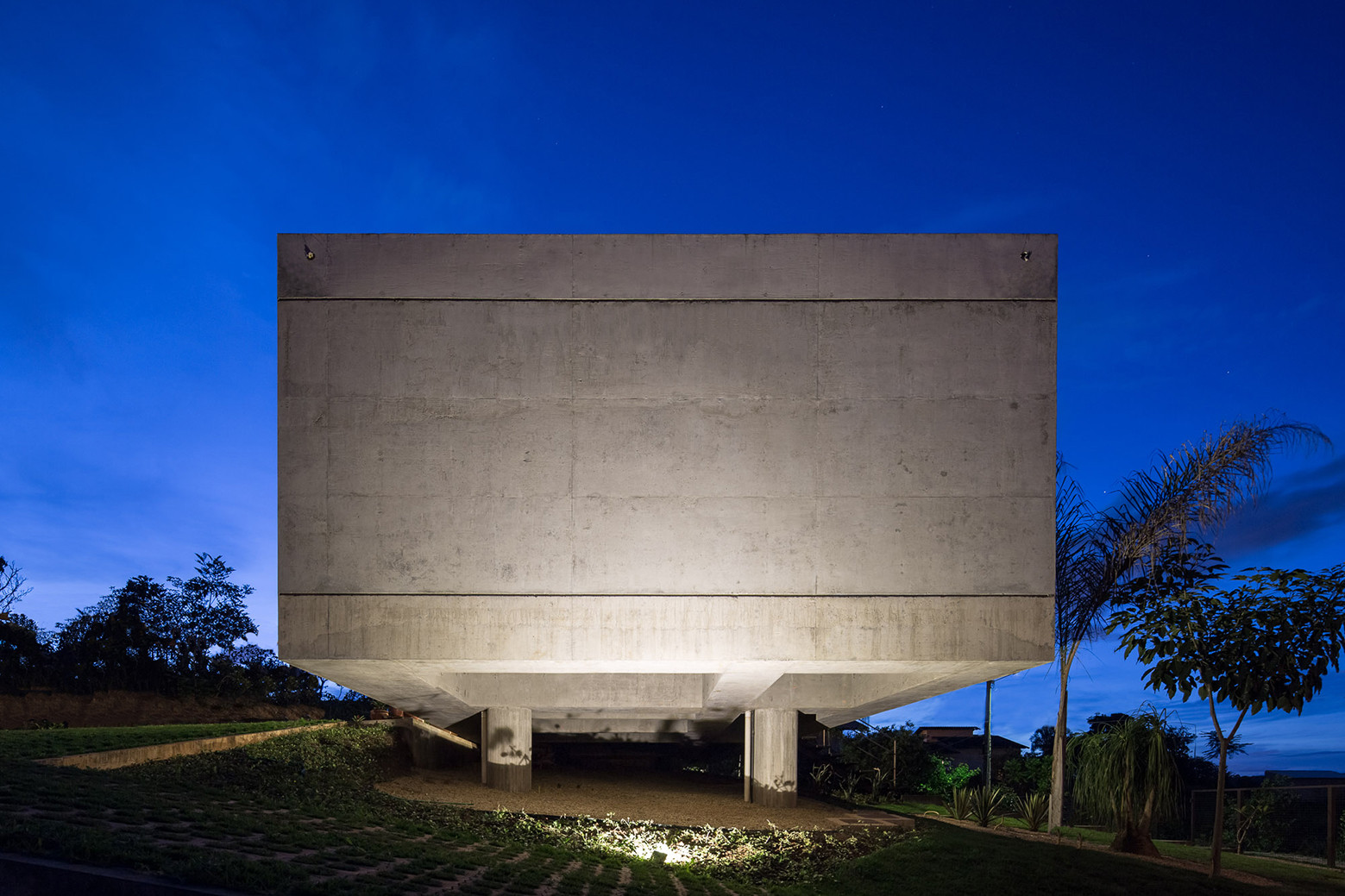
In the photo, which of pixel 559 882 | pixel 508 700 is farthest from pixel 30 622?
pixel 559 882

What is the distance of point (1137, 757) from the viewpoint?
14.1 metres

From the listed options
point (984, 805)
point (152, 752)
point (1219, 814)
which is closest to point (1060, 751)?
point (984, 805)

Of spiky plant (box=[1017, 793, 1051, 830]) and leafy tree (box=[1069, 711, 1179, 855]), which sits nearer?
leafy tree (box=[1069, 711, 1179, 855])

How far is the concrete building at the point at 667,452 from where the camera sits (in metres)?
12.7

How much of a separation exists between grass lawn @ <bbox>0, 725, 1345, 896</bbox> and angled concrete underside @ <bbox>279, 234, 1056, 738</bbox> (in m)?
2.51

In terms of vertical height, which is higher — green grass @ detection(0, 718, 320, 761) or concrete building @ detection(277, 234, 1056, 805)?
concrete building @ detection(277, 234, 1056, 805)

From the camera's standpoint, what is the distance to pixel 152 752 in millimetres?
15203

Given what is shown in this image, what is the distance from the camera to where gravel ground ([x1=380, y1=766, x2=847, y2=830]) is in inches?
630

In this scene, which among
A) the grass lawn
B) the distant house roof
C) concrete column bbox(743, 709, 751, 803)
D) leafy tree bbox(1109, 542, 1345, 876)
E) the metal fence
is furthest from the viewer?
the distant house roof

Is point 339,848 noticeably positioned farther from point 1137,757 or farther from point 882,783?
point 882,783

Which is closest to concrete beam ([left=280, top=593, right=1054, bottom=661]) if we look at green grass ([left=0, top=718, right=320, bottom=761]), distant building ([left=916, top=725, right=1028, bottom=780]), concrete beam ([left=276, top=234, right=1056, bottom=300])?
concrete beam ([left=276, top=234, right=1056, bottom=300])

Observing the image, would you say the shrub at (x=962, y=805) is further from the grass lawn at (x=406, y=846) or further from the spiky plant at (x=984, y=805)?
the grass lawn at (x=406, y=846)

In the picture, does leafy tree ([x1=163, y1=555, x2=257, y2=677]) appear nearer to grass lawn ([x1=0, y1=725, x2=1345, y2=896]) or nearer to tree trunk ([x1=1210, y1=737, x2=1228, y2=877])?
grass lawn ([x1=0, y1=725, x2=1345, y2=896])

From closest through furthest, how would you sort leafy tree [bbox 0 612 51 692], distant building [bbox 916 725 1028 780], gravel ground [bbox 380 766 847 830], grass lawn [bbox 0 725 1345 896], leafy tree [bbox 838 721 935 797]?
grass lawn [bbox 0 725 1345 896] → gravel ground [bbox 380 766 847 830] → leafy tree [bbox 838 721 935 797] → leafy tree [bbox 0 612 51 692] → distant building [bbox 916 725 1028 780]
